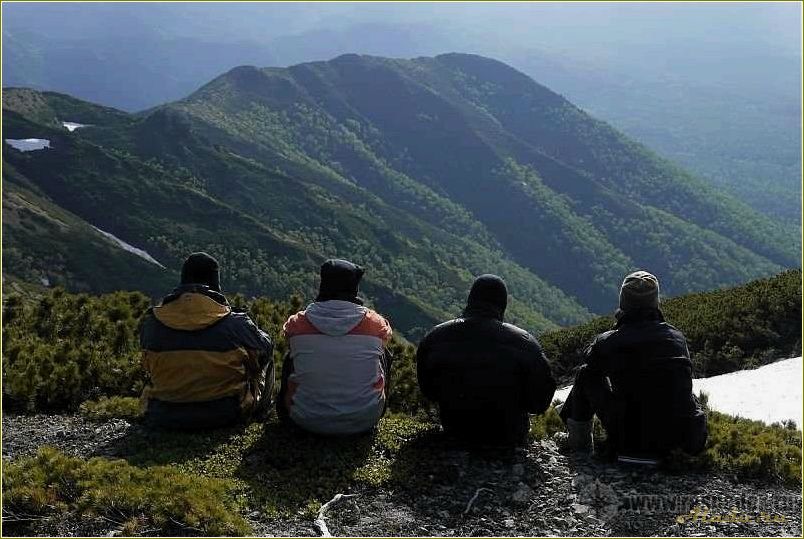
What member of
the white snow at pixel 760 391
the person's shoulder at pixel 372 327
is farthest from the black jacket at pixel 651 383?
the white snow at pixel 760 391

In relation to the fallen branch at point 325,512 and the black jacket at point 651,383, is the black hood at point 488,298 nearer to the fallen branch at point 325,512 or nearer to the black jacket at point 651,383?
the black jacket at point 651,383

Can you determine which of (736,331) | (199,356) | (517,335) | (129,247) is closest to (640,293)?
(517,335)

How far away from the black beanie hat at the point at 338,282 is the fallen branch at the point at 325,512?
268 cm

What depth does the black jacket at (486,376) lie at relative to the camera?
9.16 metres

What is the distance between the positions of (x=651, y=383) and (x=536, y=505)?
6.85ft

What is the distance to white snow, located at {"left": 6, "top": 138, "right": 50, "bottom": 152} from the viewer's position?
186 m

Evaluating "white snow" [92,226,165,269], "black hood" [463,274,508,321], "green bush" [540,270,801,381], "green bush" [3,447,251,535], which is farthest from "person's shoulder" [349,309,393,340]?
"white snow" [92,226,165,269]

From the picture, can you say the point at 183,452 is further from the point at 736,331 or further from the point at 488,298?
the point at 736,331

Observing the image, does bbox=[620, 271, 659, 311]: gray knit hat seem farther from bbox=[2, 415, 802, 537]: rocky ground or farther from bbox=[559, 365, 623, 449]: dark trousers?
bbox=[2, 415, 802, 537]: rocky ground

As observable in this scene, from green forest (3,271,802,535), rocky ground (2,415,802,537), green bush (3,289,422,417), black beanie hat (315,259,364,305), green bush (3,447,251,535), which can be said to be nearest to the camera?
green bush (3,447,251,535)

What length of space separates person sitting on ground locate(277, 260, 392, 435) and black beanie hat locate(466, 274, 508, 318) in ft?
4.41

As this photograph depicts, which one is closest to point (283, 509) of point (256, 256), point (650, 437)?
point (650, 437)

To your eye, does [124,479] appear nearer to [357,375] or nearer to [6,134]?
[357,375]

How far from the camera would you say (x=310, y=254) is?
183625mm
